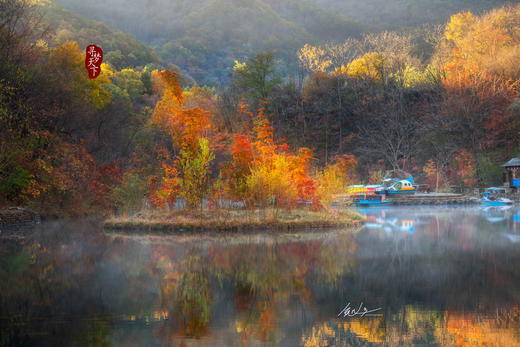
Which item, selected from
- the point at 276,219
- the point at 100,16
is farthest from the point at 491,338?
the point at 100,16

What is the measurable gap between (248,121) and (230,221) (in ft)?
65.3

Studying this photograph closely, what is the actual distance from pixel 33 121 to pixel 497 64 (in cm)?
3074

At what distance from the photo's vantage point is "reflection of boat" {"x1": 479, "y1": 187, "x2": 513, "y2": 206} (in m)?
25.5

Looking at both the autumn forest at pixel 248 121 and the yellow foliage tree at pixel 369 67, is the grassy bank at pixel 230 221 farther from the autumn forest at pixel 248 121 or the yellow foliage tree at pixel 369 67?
the yellow foliage tree at pixel 369 67

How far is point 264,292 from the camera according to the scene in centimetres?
720

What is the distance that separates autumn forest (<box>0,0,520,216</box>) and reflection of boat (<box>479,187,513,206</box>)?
1948 millimetres

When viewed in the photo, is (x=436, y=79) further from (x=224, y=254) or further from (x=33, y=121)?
(x=224, y=254)

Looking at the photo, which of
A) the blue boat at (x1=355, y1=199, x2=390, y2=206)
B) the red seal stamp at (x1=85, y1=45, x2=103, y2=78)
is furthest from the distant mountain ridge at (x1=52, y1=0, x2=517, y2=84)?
the blue boat at (x1=355, y1=199, x2=390, y2=206)

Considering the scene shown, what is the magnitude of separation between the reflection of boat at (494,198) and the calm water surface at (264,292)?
13935 mm

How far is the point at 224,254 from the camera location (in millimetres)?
10750

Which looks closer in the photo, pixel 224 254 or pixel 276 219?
pixel 224 254
